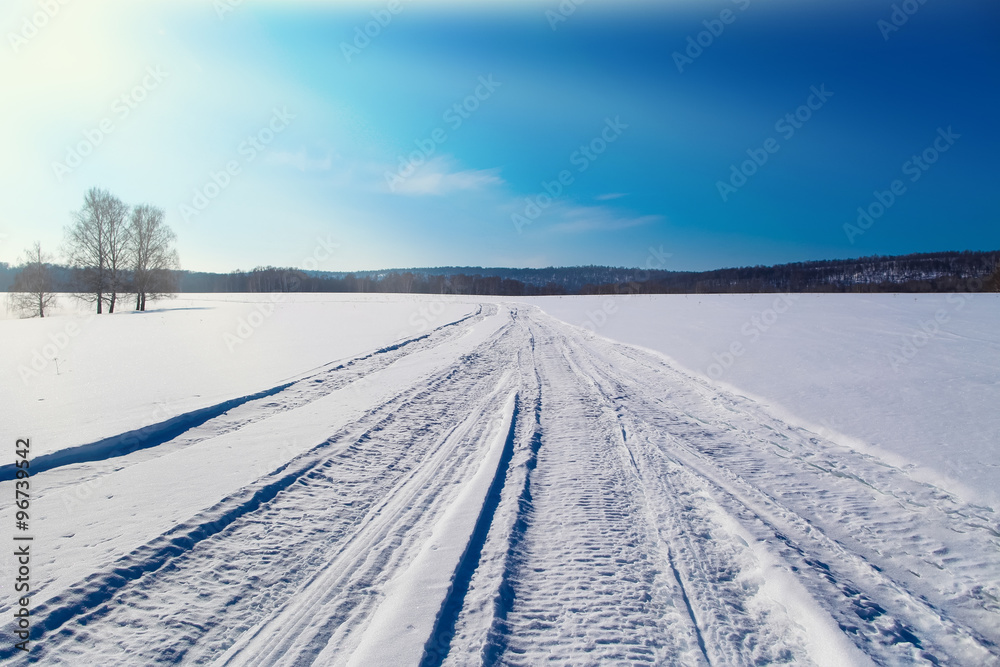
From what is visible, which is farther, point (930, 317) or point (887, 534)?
point (930, 317)

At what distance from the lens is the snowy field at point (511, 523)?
7.59 feet

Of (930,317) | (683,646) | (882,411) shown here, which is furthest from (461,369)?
(930,317)

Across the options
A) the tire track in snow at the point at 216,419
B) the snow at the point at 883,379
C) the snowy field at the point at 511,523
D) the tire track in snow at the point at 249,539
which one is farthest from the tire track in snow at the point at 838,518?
the tire track in snow at the point at 216,419

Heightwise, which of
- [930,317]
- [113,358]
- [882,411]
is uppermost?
[930,317]

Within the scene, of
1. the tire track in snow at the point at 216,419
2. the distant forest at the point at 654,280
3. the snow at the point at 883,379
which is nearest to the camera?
the tire track in snow at the point at 216,419

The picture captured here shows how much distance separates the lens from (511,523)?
3436 mm

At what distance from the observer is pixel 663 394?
7910 mm

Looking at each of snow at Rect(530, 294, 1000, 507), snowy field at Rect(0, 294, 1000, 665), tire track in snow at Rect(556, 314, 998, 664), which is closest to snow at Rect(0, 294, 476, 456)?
snowy field at Rect(0, 294, 1000, 665)

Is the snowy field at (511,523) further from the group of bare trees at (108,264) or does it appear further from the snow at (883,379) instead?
the group of bare trees at (108,264)

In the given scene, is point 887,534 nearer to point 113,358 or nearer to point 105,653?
point 105,653

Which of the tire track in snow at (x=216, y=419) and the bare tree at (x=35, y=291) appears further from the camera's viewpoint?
the bare tree at (x=35, y=291)

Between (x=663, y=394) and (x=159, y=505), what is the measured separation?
7.25 m

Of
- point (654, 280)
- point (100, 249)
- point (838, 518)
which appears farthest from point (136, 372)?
point (654, 280)

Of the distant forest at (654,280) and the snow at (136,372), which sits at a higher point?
the distant forest at (654,280)
